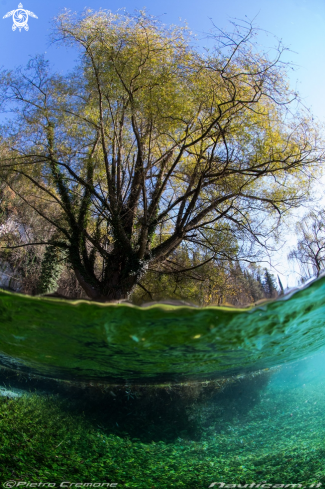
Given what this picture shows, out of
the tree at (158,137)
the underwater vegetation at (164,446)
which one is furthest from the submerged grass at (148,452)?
the tree at (158,137)

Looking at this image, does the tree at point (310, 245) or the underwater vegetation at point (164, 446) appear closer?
the underwater vegetation at point (164, 446)

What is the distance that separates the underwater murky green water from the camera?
3.74ft

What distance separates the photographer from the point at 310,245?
1.69 metres

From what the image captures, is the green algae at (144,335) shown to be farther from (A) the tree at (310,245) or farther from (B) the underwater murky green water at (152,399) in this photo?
(A) the tree at (310,245)

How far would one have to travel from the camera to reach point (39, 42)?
5.67 feet

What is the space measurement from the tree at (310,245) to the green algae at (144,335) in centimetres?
12

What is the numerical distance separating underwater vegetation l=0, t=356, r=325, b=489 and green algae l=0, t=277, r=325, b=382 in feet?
0.83

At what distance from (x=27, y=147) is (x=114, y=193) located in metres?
0.61

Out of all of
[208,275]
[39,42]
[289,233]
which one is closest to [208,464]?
[208,275]

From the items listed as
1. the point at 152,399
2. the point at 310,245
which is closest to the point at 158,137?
the point at 310,245

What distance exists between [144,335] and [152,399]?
2.31 ft

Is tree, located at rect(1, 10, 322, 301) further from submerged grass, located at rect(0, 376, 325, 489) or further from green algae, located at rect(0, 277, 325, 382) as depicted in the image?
submerged grass, located at rect(0, 376, 325, 489)

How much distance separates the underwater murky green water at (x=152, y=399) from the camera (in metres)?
1.14

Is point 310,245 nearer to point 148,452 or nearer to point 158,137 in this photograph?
point 158,137
